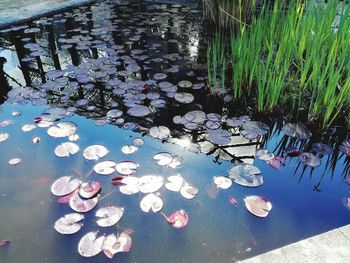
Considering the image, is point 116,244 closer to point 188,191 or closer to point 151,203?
point 151,203

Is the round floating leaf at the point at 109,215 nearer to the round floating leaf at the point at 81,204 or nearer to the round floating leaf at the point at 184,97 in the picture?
the round floating leaf at the point at 81,204

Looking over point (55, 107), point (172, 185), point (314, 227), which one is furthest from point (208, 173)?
point (55, 107)

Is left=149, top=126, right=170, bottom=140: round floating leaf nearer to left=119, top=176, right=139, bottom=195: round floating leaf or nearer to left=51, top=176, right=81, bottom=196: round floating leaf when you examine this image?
left=119, top=176, right=139, bottom=195: round floating leaf

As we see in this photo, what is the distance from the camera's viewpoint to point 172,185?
149 centimetres

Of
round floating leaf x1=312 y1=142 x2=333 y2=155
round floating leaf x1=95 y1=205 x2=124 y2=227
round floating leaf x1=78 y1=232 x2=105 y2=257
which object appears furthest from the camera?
round floating leaf x1=312 y1=142 x2=333 y2=155

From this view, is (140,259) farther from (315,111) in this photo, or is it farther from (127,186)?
(315,111)

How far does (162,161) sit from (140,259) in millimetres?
604

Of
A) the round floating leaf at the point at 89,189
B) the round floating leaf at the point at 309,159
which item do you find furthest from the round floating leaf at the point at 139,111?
the round floating leaf at the point at 309,159

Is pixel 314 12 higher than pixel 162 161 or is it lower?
higher

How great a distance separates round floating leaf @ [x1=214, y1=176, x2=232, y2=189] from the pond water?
0.03 meters

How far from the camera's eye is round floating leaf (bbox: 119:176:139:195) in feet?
4.74

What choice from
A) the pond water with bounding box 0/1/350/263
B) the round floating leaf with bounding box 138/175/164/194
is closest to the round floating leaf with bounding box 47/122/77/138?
the pond water with bounding box 0/1/350/263

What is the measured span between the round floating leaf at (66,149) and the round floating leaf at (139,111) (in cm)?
48

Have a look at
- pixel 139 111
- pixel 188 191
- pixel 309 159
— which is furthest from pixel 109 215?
pixel 309 159
